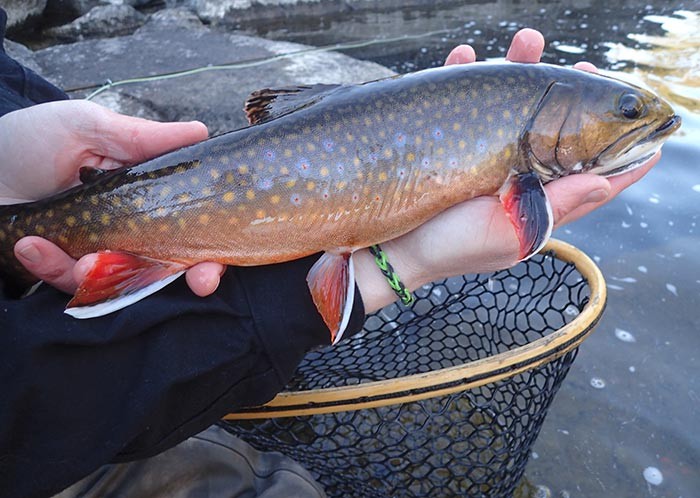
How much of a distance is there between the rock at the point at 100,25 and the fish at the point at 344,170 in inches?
498

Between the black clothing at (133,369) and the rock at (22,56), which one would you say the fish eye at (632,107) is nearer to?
the black clothing at (133,369)

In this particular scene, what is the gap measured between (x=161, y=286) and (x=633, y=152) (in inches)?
71.7

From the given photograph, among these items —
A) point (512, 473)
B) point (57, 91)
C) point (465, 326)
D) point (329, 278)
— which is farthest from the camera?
point (465, 326)

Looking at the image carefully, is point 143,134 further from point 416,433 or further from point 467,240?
point 416,433

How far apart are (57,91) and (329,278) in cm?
199

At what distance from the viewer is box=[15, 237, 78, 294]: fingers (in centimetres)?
202

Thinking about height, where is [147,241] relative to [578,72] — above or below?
below

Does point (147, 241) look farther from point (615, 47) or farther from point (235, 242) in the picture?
point (615, 47)

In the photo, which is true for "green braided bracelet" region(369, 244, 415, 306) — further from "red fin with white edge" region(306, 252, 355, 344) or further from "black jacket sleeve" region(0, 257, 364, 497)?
"black jacket sleeve" region(0, 257, 364, 497)

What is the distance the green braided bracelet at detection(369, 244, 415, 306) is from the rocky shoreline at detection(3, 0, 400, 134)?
3.50 meters

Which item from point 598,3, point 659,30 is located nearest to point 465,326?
point 659,30

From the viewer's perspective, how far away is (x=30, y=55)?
309 inches

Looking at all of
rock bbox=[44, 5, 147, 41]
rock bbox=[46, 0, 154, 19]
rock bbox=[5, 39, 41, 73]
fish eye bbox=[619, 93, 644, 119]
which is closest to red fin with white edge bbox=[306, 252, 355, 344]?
fish eye bbox=[619, 93, 644, 119]

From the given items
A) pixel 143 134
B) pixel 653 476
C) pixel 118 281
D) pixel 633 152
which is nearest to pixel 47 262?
pixel 118 281
